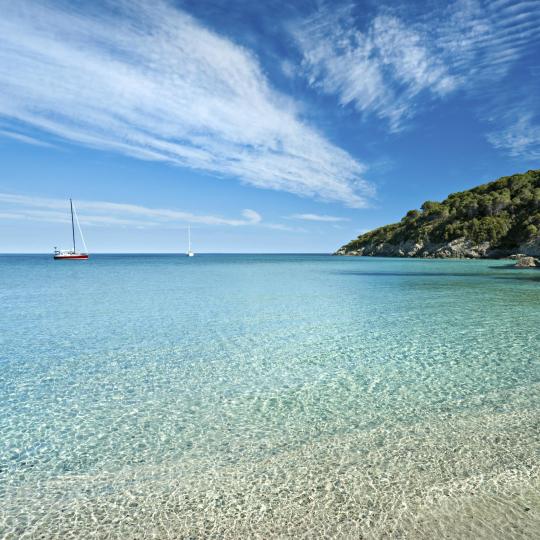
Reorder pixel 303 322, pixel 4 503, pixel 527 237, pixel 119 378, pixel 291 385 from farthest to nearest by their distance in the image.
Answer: pixel 527 237 < pixel 303 322 < pixel 119 378 < pixel 291 385 < pixel 4 503

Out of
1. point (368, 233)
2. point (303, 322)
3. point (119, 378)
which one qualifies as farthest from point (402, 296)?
point (368, 233)

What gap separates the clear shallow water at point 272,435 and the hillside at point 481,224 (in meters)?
73.8

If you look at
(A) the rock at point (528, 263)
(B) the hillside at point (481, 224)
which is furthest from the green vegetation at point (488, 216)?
(A) the rock at point (528, 263)

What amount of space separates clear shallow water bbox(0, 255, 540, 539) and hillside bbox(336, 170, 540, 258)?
242 feet

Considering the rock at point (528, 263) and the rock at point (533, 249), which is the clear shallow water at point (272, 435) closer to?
the rock at point (528, 263)

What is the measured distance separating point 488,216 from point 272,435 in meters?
107

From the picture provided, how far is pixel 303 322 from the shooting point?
1509cm

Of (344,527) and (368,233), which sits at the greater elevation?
(368,233)

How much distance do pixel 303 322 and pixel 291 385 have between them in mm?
7405

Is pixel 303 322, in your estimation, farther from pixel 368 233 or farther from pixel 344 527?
pixel 368 233

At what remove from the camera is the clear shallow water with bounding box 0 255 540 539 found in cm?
370

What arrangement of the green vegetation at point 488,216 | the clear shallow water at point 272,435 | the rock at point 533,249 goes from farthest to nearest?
the green vegetation at point 488,216 < the rock at point 533,249 < the clear shallow water at point 272,435

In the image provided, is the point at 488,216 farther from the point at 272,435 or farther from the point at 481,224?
the point at 272,435

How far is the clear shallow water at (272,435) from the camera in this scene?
3.70m
